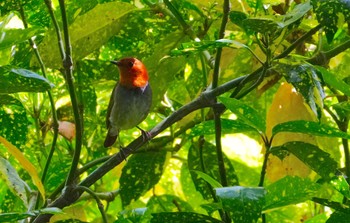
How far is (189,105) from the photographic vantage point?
0.96 m

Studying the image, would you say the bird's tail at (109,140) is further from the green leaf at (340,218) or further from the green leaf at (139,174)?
the green leaf at (340,218)

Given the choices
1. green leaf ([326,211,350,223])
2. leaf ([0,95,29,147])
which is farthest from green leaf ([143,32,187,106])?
green leaf ([326,211,350,223])

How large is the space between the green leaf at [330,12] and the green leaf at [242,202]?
191 mm

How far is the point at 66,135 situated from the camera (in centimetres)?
127

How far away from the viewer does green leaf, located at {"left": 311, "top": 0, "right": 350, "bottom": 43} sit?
77 centimetres

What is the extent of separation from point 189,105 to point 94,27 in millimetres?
251

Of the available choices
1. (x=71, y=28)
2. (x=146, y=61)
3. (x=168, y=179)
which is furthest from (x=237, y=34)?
(x=168, y=179)

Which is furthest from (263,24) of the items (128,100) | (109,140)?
(128,100)

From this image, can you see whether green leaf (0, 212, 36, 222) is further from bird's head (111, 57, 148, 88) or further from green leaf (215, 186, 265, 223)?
bird's head (111, 57, 148, 88)

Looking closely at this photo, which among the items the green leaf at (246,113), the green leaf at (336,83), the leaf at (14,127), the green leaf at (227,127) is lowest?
the leaf at (14,127)

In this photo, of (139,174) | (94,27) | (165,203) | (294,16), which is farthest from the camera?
(165,203)

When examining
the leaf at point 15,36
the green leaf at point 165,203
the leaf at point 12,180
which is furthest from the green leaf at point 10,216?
the green leaf at point 165,203

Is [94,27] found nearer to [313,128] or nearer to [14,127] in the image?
[14,127]

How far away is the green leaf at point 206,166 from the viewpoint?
3.88 ft
